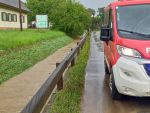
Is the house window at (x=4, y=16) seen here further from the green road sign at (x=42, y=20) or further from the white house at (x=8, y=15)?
the green road sign at (x=42, y=20)

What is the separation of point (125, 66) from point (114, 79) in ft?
2.10

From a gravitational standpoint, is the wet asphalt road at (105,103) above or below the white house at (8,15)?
below

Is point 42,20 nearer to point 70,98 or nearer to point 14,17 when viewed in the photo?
point 14,17

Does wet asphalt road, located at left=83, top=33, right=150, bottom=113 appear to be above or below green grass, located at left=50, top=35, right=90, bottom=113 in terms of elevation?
below

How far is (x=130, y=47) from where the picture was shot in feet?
25.1

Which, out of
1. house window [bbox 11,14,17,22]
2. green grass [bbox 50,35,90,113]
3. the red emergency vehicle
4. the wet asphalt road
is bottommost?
the wet asphalt road

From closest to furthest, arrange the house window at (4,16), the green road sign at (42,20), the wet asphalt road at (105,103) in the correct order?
the wet asphalt road at (105,103) → the house window at (4,16) → the green road sign at (42,20)

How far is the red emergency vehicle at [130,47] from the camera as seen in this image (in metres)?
7.43

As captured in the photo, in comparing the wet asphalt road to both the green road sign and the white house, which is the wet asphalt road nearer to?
the white house

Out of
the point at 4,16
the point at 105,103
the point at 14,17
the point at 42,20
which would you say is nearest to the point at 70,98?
the point at 105,103

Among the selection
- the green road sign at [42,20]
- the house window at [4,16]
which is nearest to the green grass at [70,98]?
the green road sign at [42,20]

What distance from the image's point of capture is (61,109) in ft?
23.8

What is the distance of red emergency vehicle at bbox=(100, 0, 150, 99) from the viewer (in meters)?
7.43

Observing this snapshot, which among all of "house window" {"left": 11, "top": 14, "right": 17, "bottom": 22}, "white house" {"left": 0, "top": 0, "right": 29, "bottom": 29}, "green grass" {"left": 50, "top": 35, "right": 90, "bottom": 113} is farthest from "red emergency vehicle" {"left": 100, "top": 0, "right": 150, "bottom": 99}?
"house window" {"left": 11, "top": 14, "right": 17, "bottom": 22}
